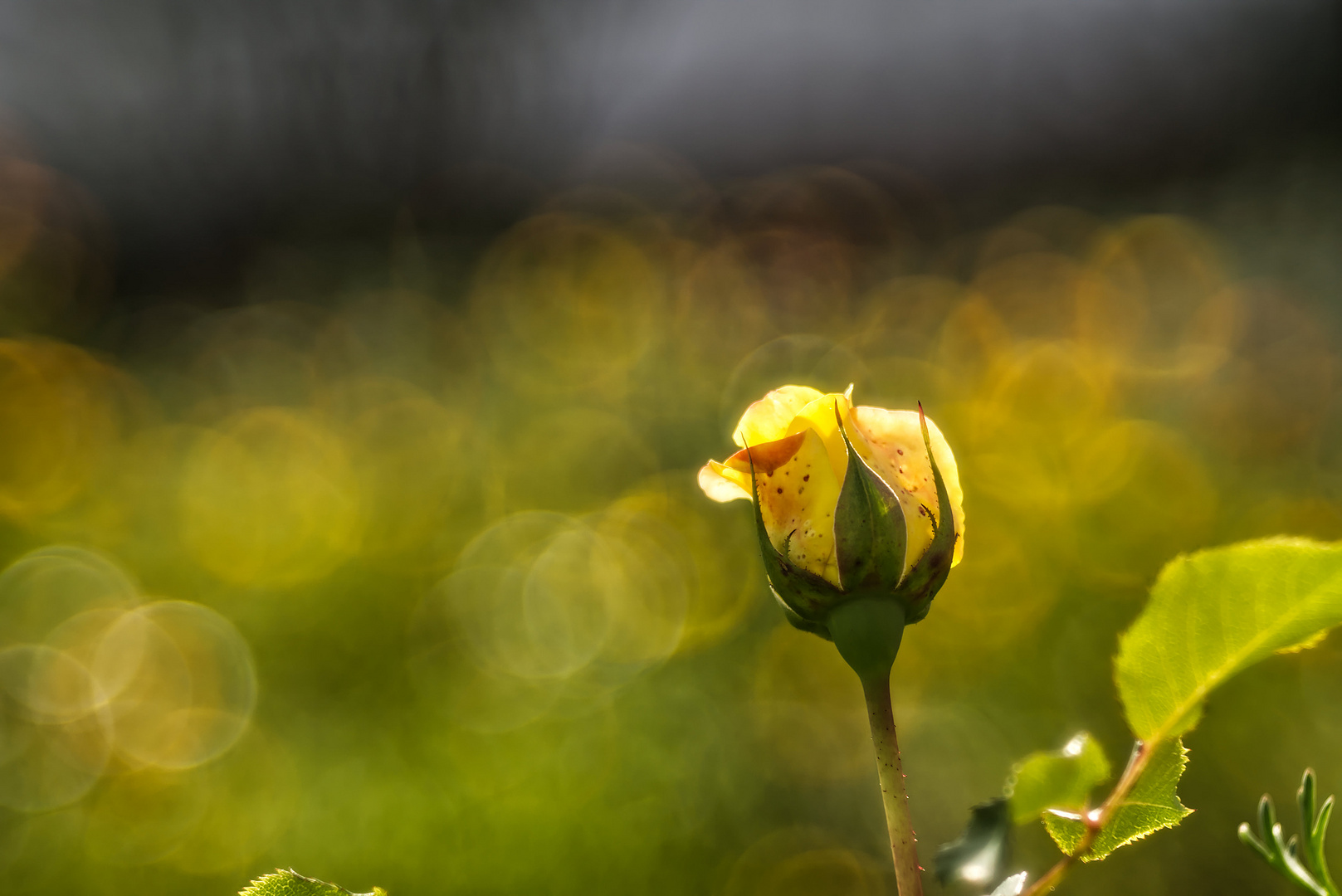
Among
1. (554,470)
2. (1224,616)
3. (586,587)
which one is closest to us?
(1224,616)

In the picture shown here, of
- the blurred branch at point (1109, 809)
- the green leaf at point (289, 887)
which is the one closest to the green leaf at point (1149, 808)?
the blurred branch at point (1109, 809)

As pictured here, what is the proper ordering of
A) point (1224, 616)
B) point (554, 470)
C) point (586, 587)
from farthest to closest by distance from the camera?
1. point (554, 470)
2. point (586, 587)
3. point (1224, 616)

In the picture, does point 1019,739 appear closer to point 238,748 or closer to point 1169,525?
point 1169,525

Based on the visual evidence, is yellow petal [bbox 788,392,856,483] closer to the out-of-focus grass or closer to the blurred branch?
the blurred branch

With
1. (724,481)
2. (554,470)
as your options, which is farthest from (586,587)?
(724,481)

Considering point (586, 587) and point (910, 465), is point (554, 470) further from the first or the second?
point (910, 465)

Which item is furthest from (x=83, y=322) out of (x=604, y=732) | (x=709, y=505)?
(x=604, y=732)

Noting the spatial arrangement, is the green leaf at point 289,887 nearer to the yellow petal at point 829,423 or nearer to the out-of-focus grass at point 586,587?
the yellow petal at point 829,423
